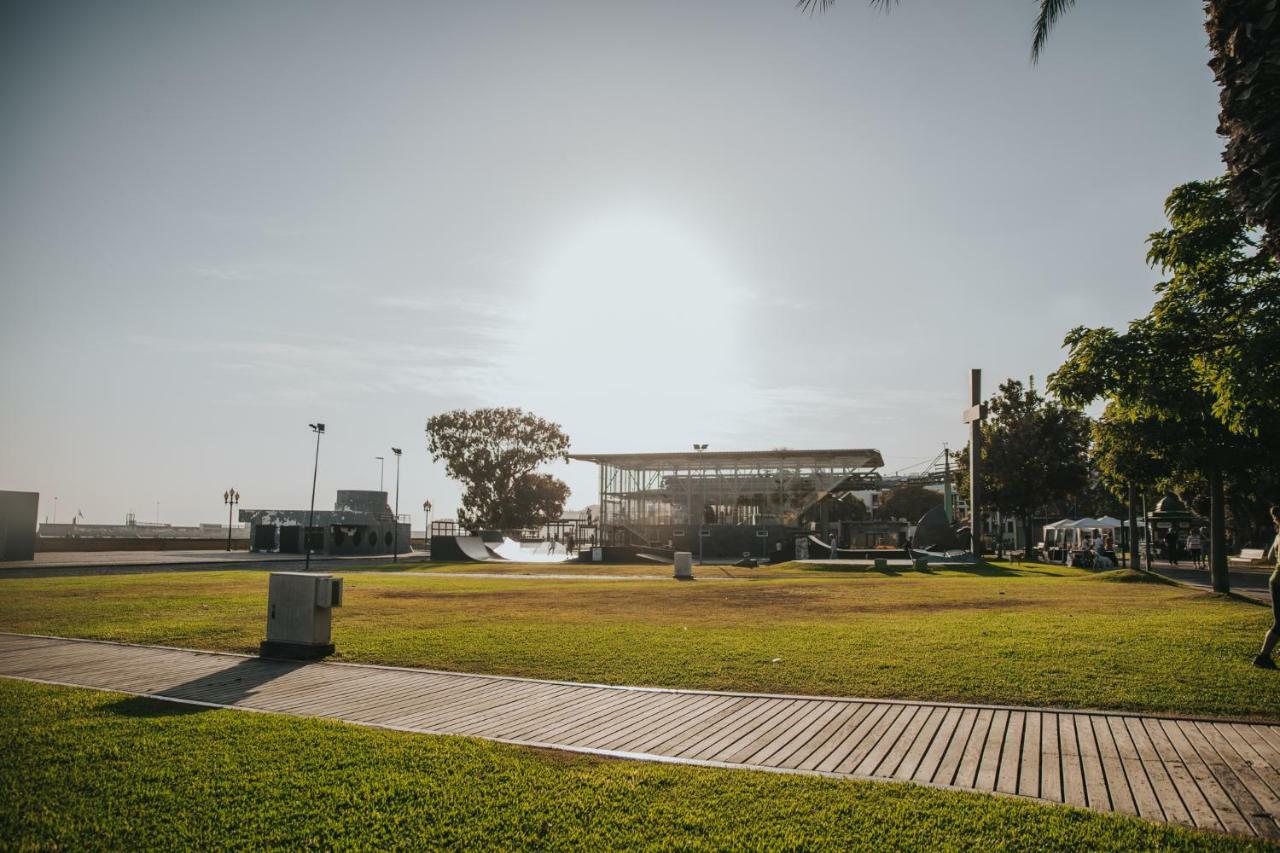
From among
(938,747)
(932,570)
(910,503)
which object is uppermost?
(910,503)

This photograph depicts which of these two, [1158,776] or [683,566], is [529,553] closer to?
[683,566]

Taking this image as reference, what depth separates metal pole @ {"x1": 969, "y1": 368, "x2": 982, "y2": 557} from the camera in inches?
1491

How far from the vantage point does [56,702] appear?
23.3 ft

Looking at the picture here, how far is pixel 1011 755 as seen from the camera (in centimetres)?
554

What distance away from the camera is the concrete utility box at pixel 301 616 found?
9.91 meters

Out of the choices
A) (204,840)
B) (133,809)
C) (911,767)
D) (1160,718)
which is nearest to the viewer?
(204,840)

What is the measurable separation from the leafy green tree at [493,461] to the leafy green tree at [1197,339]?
68115mm

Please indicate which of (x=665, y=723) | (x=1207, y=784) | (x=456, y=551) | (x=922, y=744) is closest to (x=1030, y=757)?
(x=922, y=744)

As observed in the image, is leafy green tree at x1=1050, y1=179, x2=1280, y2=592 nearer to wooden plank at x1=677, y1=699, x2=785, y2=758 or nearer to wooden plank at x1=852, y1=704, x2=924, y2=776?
wooden plank at x1=852, y1=704, x2=924, y2=776

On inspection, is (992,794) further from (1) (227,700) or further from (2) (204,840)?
(1) (227,700)

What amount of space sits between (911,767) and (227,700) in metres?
6.27

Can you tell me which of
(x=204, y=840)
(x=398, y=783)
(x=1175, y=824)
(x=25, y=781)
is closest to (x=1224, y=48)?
(x=1175, y=824)

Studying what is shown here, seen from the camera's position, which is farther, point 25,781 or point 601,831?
point 25,781

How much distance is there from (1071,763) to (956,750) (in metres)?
0.74
